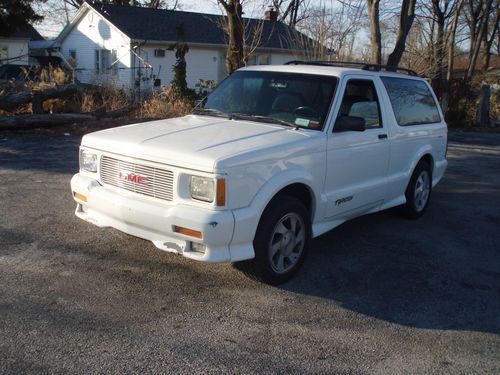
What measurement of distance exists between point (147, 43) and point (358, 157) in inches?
1009

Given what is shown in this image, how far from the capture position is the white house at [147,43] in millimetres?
29375

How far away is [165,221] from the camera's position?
435 cm

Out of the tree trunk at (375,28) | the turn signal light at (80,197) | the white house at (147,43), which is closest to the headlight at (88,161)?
the turn signal light at (80,197)

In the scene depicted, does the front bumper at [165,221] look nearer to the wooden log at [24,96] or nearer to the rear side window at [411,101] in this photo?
the rear side window at [411,101]

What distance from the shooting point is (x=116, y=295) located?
14.6 ft

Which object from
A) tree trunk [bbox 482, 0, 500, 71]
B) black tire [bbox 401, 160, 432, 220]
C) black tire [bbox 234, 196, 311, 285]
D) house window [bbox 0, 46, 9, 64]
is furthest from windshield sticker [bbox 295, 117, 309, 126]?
tree trunk [bbox 482, 0, 500, 71]

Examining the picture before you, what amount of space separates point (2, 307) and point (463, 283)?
396 cm

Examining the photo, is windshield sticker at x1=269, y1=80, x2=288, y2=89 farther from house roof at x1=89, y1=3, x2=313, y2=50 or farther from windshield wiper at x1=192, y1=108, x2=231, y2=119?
house roof at x1=89, y1=3, x2=313, y2=50

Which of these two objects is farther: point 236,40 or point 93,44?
point 93,44

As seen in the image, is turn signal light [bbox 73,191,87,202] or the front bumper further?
turn signal light [bbox 73,191,87,202]

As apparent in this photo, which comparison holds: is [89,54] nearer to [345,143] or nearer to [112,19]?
[112,19]

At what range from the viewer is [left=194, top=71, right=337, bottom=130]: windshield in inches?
216

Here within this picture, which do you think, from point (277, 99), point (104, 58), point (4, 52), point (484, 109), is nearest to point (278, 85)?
point (277, 99)

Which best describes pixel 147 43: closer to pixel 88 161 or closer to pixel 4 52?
pixel 4 52
